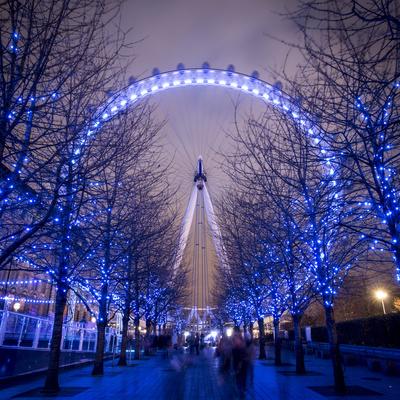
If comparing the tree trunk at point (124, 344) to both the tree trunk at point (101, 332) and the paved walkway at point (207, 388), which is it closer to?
the tree trunk at point (101, 332)

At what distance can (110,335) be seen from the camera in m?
31.4

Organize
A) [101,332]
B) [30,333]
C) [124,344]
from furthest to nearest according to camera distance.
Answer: [124,344] → [101,332] → [30,333]

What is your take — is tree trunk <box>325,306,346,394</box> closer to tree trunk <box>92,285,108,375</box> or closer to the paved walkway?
the paved walkway

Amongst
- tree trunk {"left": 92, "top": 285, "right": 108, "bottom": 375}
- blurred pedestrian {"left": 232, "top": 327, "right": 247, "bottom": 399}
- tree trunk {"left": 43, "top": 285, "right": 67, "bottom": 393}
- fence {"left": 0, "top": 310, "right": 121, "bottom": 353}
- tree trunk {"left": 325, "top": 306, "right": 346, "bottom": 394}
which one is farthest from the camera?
tree trunk {"left": 92, "top": 285, "right": 108, "bottom": 375}

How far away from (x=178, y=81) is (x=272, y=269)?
1779cm

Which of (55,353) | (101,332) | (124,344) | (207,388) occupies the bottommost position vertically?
(207,388)

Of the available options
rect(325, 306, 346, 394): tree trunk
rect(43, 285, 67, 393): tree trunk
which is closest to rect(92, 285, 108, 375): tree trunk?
rect(43, 285, 67, 393): tree trunk

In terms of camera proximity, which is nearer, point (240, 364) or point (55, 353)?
point (240, 364)

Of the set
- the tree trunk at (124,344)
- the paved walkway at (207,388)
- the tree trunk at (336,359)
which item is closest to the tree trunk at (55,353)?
the paved walkway at (207,388)

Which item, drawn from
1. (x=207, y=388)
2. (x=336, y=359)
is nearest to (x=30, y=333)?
(x=207, y=388)

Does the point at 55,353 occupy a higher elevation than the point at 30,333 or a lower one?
lower

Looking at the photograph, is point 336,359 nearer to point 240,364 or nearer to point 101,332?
point 240,364

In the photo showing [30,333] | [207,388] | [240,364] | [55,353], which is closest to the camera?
[240,364]

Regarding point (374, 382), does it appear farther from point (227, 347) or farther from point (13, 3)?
point (13, 3)
